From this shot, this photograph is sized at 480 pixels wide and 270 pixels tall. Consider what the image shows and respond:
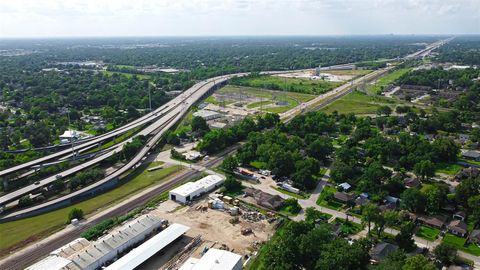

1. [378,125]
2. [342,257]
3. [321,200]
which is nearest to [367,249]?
[342,257]

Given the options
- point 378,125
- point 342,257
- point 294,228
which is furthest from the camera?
point 378,125

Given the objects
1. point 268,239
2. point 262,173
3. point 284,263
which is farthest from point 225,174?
point 284,263

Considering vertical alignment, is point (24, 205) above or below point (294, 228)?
below

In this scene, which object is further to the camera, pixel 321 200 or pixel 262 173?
pixel 262 173

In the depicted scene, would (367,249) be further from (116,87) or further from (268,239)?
(116,87)

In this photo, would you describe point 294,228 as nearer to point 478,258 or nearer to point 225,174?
point 478,258

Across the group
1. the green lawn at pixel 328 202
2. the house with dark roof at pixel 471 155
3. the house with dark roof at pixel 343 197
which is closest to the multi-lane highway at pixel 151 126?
the green lawn at pixel 328 202

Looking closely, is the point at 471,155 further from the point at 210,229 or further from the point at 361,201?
the point at 210,229

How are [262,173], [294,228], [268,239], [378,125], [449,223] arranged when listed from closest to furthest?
[294,228] < [268,239] < [449,223] < [262,173] < [378,125]
